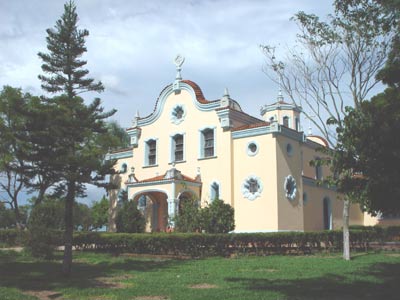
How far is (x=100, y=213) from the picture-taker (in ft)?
135

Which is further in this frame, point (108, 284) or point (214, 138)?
point (214, 138)

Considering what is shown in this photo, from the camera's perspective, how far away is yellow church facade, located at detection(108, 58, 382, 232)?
79.4ft

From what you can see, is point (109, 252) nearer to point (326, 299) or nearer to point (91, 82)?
point (91, 82)

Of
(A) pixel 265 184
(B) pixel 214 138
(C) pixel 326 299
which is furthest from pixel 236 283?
(B) pixel 214 138

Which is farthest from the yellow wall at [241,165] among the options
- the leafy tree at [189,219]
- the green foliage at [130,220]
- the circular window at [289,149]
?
the green foliage at [130,220]

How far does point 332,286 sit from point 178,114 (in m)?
18.9

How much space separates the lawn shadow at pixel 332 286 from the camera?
9.33 meters

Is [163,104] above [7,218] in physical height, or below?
above

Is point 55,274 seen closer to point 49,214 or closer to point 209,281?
point 209,281

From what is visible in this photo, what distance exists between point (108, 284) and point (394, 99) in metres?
7.83

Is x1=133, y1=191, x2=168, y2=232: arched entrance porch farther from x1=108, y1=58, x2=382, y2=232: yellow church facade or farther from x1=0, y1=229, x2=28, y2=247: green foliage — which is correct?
x1=0, y1=229, x2=28, y2=247: green foliage

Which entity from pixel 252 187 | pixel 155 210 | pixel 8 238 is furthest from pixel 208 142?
pixel 8 238

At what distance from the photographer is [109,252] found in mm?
21562

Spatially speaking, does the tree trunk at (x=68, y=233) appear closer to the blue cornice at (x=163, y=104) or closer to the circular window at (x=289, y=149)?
the blue cornice at (x=163, y=104)
